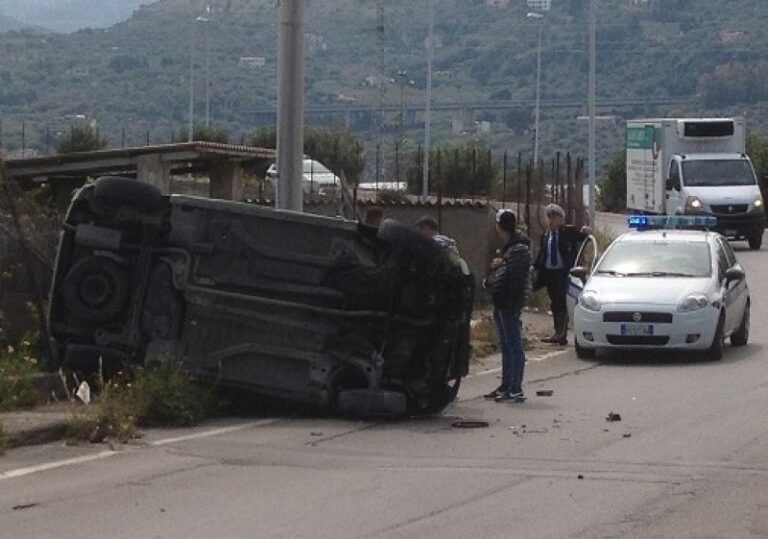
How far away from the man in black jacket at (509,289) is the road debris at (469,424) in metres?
1.68

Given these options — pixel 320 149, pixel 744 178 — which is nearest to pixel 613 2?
pixel 320 149

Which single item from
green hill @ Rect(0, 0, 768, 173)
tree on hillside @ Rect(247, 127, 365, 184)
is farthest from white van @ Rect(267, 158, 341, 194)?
green hill @ Rect(0, 0, 768, 173)

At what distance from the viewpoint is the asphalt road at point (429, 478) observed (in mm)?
9508

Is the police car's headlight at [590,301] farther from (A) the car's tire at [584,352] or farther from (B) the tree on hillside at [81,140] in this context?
(B) the tree on hillside at [81,140]

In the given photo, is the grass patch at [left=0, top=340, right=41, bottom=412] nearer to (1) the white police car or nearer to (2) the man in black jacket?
(2) the man in black jacket

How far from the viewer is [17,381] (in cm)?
1393

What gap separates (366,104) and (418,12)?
97.1ft

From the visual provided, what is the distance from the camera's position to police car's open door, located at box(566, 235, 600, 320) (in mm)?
20516

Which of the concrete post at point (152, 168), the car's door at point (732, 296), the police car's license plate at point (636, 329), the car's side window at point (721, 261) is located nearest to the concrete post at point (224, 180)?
the concrete post at point (152, 168)

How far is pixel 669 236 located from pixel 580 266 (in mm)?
1213

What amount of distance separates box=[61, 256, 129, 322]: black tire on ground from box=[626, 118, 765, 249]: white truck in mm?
27581

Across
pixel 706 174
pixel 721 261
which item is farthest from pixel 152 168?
pixel 706 174

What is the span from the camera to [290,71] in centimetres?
1741

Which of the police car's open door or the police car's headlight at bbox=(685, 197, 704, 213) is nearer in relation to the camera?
the police car's open door
